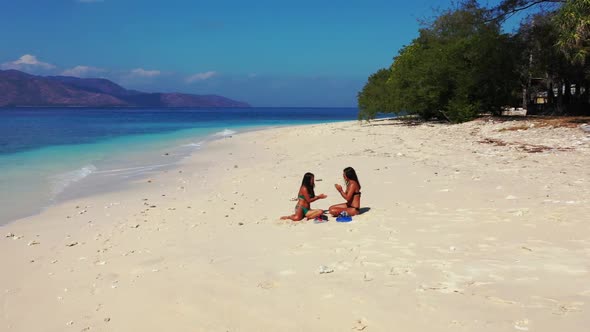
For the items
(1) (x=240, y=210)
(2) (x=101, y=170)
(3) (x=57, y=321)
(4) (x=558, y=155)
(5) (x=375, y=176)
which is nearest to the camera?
(3) (x=57, y=321)

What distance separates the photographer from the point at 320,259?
545cm

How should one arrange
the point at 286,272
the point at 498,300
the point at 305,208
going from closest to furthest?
the point at 498,300 < the point at 286,272 < the point at 305,208

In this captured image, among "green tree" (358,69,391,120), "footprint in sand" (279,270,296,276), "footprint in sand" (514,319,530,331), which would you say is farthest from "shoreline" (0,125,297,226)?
"green tree" (358,69,391,120)

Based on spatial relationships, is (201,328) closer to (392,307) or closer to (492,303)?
(392,307)

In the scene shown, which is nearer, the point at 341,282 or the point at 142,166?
the point at 341,282

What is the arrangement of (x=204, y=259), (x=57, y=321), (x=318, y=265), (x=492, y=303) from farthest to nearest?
(x=204, y=259) → (x=318, y=265) → (x=57, y=321) → (x=492, y=303)

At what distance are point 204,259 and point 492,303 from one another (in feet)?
11.2

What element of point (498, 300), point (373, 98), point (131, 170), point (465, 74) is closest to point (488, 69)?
point (465, 74)

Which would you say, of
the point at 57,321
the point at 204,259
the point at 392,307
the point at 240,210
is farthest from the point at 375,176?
the point at 57,321

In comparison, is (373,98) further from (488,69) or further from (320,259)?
(320,259)

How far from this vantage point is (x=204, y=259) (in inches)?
231

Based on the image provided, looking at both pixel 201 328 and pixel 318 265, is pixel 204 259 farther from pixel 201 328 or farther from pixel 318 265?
pixel 201 328

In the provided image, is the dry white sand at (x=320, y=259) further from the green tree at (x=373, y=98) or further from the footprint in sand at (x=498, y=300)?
the green tree at (x=373, y=98)

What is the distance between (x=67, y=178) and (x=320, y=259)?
12.5 m
